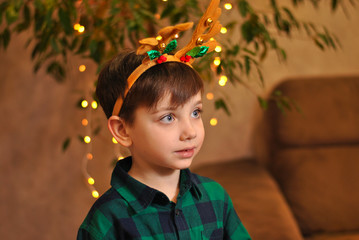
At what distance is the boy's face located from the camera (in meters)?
0.86

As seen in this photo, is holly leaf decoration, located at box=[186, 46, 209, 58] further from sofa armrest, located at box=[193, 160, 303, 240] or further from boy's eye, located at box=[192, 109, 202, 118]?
sofa armrest, located at box=[193, 160, 303, 240]

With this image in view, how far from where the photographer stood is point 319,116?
1.83 m

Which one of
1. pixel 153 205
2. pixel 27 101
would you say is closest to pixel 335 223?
pixel 153 205

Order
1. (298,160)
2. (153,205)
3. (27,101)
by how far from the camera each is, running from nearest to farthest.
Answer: (153,205) → (298,160) → (27,101)

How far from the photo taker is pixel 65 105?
196 cm

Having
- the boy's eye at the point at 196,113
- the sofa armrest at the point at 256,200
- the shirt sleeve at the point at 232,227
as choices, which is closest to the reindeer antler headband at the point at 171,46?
the boy's eye at the point at 196,113

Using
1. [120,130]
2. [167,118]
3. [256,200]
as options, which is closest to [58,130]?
[256,200]

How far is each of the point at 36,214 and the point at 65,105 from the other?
0.55 metres

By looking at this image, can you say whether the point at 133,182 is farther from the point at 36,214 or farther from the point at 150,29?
the point at 36,214

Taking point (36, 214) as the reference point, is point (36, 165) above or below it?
above

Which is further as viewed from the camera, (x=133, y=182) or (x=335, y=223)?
(x=335, y=223)

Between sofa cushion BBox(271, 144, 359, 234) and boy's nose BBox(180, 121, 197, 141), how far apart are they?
0.94m

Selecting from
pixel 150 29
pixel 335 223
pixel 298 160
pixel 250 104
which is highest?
pixel 150 29

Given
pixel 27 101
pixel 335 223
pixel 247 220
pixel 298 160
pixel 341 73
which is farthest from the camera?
pixel 341 73
